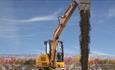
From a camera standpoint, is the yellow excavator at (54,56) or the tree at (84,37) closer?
the tree at (84,37)

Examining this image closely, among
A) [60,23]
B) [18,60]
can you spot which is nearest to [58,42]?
[60,23]

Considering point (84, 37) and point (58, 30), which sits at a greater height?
point (58, 30)

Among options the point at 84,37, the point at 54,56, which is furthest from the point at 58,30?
the point at 84,37

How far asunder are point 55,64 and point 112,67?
14.0 m

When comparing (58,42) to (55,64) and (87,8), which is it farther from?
(87,8)

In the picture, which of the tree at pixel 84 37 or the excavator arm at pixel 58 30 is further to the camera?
the excavator arm at pixel 58 30

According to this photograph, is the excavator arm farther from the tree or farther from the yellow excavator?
the tree

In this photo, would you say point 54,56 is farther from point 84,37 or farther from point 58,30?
point 84,37

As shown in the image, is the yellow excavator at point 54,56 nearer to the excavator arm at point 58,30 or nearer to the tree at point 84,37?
the excavator arm at point 58,30

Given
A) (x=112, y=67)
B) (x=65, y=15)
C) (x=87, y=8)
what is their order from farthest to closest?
(x=112, y=67) < (x=65, y=15) < (x=87, y=8)

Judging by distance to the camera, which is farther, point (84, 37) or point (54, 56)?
point (54, 56)

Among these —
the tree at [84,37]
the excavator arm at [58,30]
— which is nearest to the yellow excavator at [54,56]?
the excavator arm at [58,30]

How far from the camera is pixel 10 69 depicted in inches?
1898

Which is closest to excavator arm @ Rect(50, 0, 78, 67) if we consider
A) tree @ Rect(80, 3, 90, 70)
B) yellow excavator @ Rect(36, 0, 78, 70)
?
yellow excavator @ Rect(36, 0, 78, 70)
